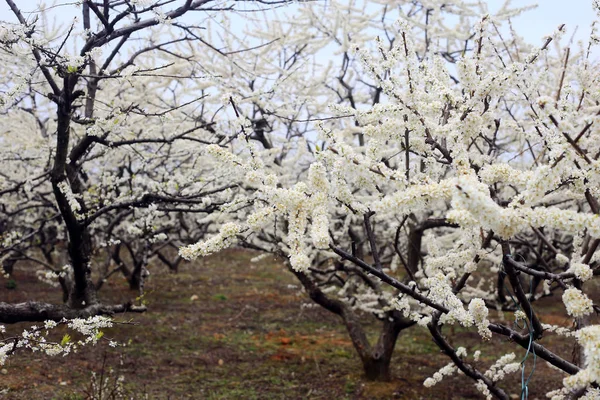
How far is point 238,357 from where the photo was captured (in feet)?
25.4

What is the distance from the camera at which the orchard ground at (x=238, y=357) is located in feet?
20.8

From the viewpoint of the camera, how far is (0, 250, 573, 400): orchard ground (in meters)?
6.33

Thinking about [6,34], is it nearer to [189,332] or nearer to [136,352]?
[136,352]

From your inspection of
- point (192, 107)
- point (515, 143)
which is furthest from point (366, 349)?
point (192, 107)

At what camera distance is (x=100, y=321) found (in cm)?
Answer: 364

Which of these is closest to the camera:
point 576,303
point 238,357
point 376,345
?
point 576,303

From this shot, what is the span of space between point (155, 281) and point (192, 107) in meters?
6.73

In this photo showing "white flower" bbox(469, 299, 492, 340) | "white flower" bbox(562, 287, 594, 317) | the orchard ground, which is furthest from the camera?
the orchard ground

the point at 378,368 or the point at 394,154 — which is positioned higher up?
the point at 394,154

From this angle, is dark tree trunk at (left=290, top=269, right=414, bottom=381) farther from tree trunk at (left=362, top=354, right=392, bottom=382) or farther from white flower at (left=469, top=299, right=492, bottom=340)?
white flower at (left=469, top=299, right=492, bottom=340)

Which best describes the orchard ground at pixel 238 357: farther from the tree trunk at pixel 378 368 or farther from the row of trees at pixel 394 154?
the row of trees at pixel 394 154

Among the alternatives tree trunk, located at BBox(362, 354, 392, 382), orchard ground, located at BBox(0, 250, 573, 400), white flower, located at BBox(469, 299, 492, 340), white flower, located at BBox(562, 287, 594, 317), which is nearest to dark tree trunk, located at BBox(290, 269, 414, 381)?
tree trunk, located at BBox(362, 354, 392, 382)

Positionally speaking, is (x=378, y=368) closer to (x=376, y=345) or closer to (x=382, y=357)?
(x=382, y=357)

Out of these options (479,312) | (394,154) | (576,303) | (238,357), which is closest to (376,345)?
(238,357)
